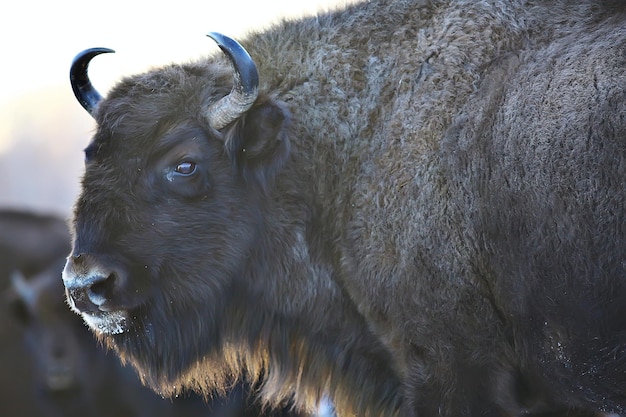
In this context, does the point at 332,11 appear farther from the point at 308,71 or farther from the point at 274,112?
the point at 274,112

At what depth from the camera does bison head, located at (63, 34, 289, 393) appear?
182 inches

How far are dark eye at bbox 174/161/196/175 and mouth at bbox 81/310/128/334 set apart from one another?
81cm

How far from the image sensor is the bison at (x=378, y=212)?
4133 millimetres

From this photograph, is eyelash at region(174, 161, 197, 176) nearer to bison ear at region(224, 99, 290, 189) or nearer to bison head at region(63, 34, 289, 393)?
bison head at region(63, 34, 289, 393)

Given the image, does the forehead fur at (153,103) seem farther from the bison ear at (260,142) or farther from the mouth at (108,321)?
the mouth at (108,321)

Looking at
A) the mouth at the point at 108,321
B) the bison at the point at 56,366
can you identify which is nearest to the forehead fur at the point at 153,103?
the mouth at the point at 108,321

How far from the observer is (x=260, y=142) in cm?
486

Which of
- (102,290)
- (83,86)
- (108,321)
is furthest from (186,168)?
(83,86)

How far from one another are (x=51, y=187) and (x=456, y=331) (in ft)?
105

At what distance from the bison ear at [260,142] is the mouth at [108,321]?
1012 millimetres

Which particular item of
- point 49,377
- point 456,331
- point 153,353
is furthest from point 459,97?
point 49,377

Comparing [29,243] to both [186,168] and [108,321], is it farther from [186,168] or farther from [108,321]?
[186,168]

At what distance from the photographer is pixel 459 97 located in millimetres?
4512

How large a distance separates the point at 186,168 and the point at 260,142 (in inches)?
17.2
